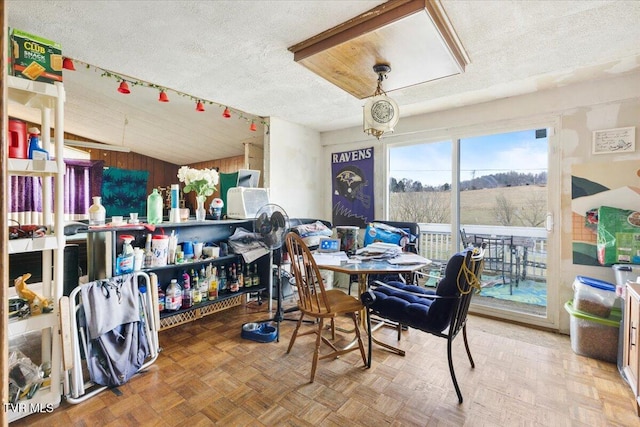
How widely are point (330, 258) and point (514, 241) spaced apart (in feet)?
7.60

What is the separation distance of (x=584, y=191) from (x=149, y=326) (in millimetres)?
3909

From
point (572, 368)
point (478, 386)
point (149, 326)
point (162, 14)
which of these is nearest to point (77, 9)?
point (162, 14)

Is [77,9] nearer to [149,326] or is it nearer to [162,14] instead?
[162,14]

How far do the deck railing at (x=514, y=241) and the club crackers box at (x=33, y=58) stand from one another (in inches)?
147

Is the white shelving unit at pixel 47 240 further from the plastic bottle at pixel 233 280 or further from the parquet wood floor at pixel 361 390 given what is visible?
the plastic bottle at pixel 233 280

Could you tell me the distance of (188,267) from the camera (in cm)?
291

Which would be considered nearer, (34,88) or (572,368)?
(34,88)

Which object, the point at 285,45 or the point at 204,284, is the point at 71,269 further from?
the point at 285,45

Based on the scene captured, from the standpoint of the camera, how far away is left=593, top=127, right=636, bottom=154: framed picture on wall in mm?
2439

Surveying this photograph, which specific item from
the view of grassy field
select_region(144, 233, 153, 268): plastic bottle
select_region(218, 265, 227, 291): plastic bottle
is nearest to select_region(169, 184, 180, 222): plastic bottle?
select_region(144, 233, 153, 268): plastic bottle

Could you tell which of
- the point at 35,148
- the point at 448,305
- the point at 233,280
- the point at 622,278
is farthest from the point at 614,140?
the point at 35,148

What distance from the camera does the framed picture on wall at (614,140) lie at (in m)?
2.44

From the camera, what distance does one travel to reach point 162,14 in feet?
5.45

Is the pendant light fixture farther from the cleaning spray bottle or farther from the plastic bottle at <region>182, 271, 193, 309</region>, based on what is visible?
the plastic bottle at <region>182, 271, 193, 309</region>
